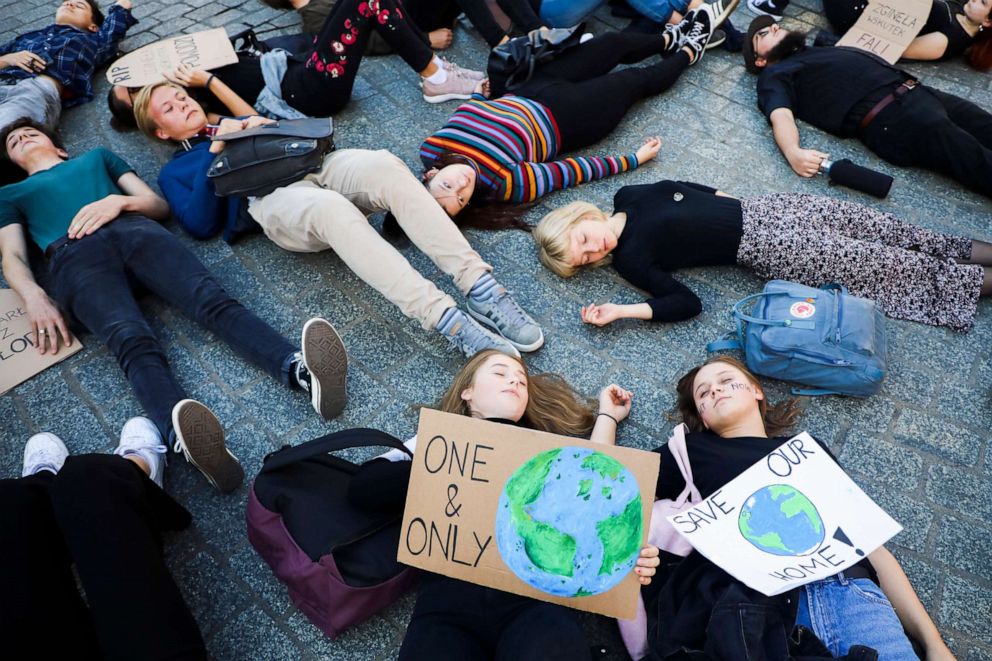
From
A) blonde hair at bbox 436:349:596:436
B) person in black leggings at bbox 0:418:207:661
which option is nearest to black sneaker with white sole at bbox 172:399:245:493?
person in black leggings at bbox 0:418:207:661

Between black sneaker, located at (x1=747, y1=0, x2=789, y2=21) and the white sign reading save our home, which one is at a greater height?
black sneaker, located at (x1=747, y1=0, x2=789, y2=21)

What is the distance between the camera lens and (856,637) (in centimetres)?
181

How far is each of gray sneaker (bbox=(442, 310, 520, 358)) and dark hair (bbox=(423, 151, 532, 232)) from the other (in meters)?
0.78

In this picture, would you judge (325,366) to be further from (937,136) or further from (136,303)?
(937,136)

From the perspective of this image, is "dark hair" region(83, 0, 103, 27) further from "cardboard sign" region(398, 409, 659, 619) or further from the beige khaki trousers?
"cardboard sign" region(398, 409, 659, 619)

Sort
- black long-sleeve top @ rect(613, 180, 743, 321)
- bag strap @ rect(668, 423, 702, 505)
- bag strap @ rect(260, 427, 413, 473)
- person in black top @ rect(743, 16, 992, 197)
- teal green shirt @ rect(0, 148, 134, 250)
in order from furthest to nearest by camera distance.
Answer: person in black top @ rect(743, 16, 992, 197), teal green shirt @ rect(0, 148, 134, 250), black long-sleeve top @ rect(613, 180, 743, 321), bag strap @ rect(668, 423, 702, 505), bag strap @ rect(260, 427, 413, 473)

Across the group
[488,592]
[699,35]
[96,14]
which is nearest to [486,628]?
[488,592]

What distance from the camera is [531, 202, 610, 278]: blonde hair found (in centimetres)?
308

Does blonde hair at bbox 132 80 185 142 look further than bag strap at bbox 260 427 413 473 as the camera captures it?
Yes

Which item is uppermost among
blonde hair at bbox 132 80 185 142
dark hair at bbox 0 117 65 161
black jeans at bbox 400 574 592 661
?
blonde hair at bbox 132 80 185 142

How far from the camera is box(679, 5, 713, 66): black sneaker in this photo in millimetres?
4371

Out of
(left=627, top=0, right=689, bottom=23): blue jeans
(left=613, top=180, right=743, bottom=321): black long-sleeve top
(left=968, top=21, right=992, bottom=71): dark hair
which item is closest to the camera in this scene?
(left=613, top=180, right=743, bottom=321): black long-sleeve top

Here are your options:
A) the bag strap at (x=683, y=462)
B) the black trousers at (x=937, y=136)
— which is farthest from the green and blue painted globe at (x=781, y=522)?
the black trousers at (x=937, y=136)

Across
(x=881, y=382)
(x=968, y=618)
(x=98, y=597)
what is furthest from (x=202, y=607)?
(x=881, y=382)
